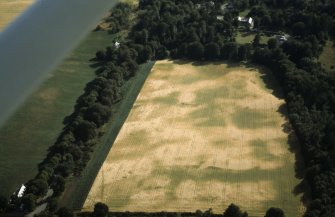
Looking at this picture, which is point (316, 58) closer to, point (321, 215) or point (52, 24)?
point (321, 215)

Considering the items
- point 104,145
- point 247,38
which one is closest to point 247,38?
point 247,38

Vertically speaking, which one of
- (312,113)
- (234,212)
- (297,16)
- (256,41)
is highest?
(297,16)

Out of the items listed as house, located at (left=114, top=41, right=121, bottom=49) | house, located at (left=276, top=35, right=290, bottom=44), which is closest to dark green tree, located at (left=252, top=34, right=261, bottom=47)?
house, located at (left=276, top=35, right=290, bottom=44)

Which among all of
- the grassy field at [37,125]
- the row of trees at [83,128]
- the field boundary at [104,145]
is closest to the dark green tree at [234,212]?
the field boundary at [104,145]

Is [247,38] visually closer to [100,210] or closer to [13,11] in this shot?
[13,11]

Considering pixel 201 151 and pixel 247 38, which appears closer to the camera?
pixel 201 151

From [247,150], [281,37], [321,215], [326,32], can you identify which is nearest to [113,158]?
[247,150]

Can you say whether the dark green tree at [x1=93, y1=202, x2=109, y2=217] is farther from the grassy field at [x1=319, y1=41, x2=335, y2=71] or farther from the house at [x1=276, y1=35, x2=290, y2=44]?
the house at [x1=276, y1=35, x2=290, y2=44]
